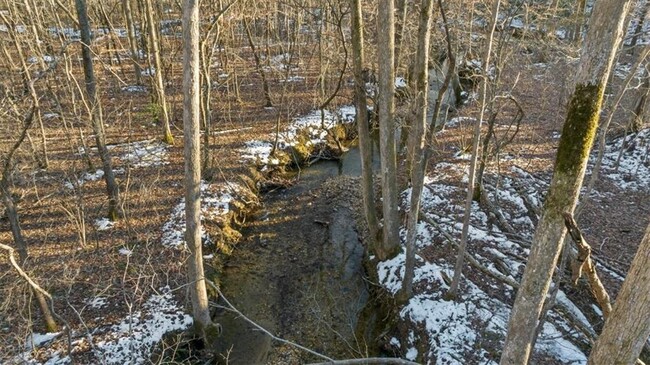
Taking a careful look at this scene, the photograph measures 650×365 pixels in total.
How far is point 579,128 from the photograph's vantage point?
316 centimetres

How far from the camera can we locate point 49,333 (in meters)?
8.00

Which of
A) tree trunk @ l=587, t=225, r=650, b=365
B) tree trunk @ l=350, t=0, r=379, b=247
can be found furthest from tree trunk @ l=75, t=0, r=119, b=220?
tree trunk @ l=587, t=225, r=650, b=365

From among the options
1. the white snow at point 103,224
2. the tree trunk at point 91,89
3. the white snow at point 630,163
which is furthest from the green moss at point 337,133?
the white snow at point 630,163

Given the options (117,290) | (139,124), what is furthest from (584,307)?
(139,124)

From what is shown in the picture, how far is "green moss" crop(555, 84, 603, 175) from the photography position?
3.03 meters

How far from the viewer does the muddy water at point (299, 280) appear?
8.87 m

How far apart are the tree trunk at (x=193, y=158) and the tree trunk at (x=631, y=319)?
640 centimetres

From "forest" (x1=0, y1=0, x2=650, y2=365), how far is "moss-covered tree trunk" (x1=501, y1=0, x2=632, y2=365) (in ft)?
0.04

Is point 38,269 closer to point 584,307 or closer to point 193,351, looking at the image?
point 193,351

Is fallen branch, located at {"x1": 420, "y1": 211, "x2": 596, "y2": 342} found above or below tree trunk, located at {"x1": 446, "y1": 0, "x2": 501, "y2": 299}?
below

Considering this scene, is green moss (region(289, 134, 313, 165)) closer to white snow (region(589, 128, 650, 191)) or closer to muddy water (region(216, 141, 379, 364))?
muddy water (region(216, 141, 379, 364))

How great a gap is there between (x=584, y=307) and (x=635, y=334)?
19.7ft

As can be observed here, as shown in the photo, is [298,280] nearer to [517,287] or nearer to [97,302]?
[97,302]

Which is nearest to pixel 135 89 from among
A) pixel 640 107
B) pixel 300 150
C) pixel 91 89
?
pixel 300 150
